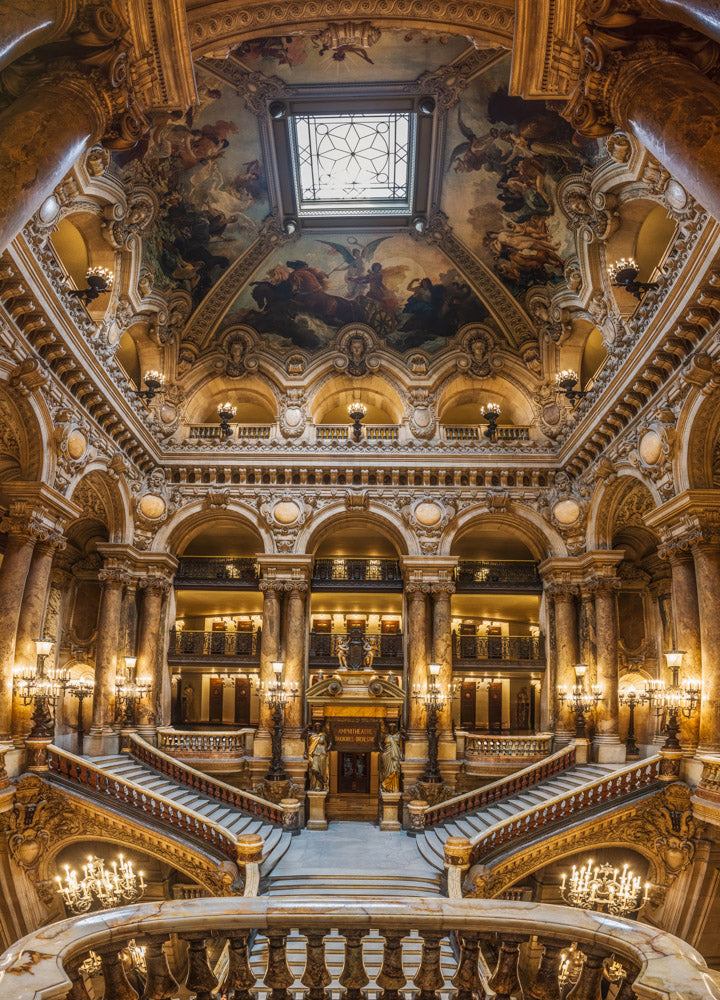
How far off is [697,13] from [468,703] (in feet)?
73.3

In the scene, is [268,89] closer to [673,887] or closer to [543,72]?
[543,72]

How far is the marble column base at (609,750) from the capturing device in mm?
17062

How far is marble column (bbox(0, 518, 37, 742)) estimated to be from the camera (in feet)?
41.7

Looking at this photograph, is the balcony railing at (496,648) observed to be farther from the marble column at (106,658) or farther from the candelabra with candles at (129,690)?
the marble column at (106,658)

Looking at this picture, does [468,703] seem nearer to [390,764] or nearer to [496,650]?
[496,650]

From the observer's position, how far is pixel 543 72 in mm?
8180

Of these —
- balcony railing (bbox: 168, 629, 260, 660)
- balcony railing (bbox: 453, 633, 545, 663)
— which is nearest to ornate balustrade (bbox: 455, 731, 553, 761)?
balcony railing (bbox: 453, 633, 545, 663)

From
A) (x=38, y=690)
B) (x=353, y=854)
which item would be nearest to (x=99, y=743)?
(x=38, y=690)

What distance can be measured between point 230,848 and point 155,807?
6.00 ft

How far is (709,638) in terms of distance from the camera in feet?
41.0

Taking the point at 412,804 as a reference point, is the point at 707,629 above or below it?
above

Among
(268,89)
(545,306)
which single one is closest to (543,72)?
(268,89)

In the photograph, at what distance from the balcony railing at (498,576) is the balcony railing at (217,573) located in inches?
271

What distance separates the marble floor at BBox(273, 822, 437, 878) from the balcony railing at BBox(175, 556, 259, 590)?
7.65 meters
